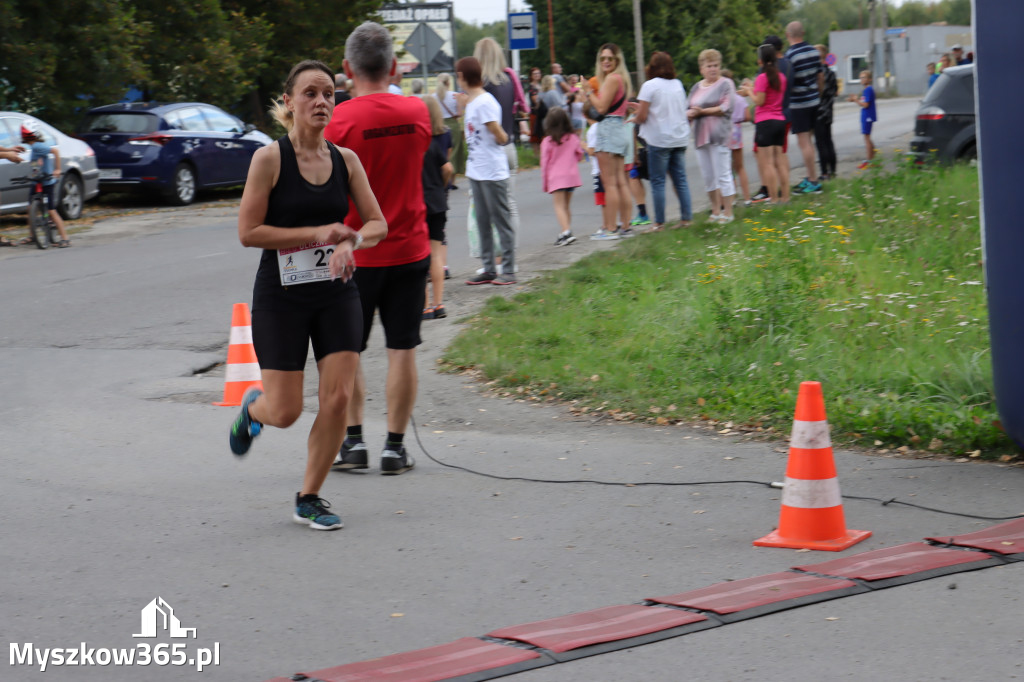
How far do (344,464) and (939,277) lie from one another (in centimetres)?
524

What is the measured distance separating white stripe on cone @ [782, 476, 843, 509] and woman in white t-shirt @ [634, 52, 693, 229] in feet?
27.2

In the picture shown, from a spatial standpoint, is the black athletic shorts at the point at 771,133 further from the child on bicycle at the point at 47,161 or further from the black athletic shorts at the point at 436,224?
the child on bicycle at the point at 47,161

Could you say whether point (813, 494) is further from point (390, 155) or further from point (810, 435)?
point (390, 155)

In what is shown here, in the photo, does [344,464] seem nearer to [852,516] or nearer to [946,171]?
[852,516]

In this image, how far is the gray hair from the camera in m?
Result: 5.88

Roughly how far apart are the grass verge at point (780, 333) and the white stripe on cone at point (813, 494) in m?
1.53

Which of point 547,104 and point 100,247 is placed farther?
point 547,104

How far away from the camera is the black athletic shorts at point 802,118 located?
48.6 ft

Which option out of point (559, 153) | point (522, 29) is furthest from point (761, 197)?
point (522, 29)

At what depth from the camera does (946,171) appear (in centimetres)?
1332

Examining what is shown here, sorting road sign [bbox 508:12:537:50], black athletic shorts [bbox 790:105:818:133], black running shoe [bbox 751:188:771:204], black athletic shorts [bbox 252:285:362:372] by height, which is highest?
road sign [bbox 508:12:537:50]

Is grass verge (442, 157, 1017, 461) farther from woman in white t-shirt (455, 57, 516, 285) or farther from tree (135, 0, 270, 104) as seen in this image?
tree (135, 0, 270, 104)

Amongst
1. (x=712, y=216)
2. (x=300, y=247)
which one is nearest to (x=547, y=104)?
(x=712, y=216)

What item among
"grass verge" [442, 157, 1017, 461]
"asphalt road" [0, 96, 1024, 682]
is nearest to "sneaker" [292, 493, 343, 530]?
"asphalt road" [0, 96, 1024, 682]
